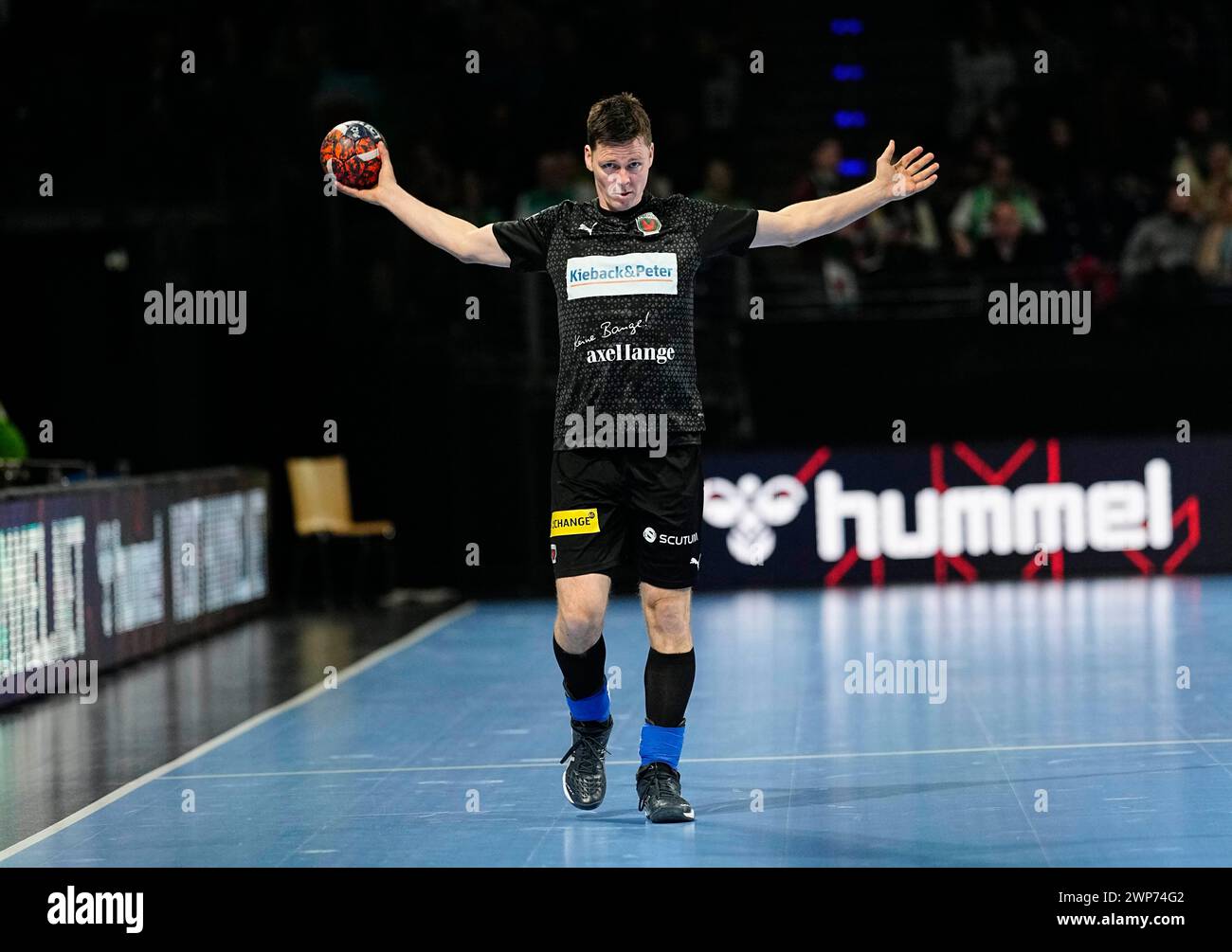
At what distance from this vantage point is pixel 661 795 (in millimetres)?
5969

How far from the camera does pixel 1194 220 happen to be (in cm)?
1588

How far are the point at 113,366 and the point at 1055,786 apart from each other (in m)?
11.8

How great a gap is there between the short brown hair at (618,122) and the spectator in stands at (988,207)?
10.3 metres

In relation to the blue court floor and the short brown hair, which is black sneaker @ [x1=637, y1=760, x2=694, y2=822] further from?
the short brown hair

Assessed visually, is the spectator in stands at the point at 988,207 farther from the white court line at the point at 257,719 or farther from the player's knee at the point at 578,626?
the player's knee at the point at 578,626

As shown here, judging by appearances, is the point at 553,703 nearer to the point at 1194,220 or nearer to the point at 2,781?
the point at 2,781

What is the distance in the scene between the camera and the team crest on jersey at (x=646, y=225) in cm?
605

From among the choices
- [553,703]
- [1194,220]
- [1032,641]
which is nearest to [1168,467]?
[1194,220]

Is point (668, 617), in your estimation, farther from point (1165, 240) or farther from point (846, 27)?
point (846, 27)

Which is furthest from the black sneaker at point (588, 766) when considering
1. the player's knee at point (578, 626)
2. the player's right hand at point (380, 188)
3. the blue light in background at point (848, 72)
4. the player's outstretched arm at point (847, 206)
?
the blue light in background at point (848, 72)

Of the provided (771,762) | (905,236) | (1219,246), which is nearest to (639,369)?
(771,762)

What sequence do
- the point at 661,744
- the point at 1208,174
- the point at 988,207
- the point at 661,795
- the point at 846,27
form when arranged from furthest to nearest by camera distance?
1. the point at 846,27
2. the point at 1208,174
3. the point at 988,207
4. the point at 661,744
5. the point at 661,795

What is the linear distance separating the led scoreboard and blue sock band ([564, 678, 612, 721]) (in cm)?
410

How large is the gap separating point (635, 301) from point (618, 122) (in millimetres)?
585
